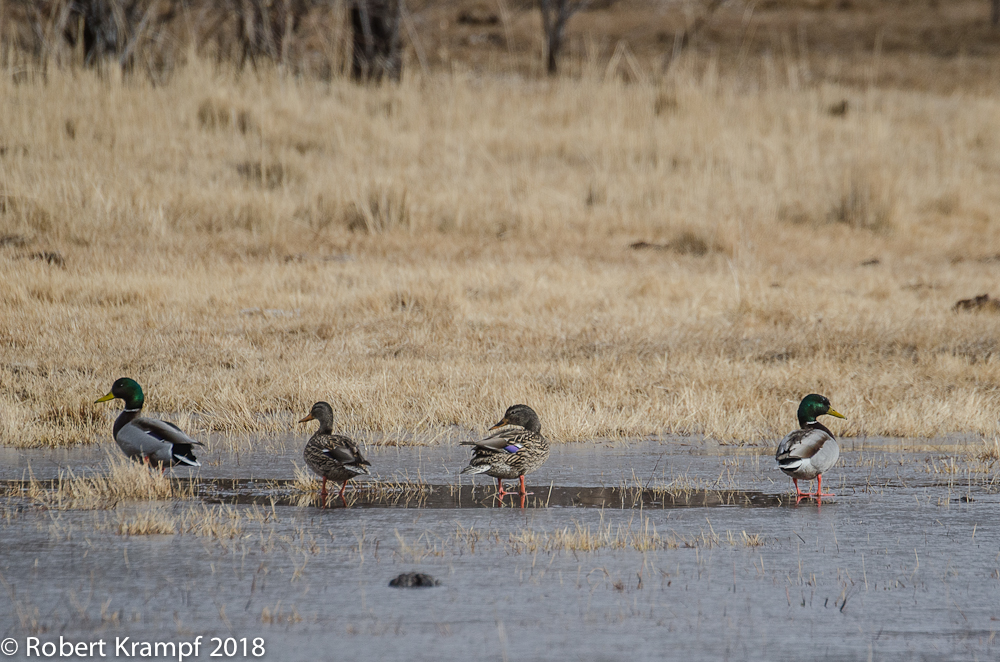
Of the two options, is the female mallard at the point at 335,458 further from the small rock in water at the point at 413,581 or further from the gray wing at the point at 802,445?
the gray wing at the point at 802,445

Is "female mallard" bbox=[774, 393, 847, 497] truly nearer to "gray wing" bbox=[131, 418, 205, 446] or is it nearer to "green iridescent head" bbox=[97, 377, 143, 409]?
"gray wing" bbox=[131, 418, 205, 446]

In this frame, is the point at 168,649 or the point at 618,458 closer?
the point at 168,649

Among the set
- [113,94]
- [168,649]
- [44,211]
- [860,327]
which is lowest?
[168,649]

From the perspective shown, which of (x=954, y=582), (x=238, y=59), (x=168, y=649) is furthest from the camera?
(x=238, y=59)

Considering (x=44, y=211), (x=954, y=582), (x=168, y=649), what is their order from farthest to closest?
(x=44, y=211) → (x=954, y=582) → (x=168, y=649)

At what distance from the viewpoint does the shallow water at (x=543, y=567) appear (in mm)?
4867

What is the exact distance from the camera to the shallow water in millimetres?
4867

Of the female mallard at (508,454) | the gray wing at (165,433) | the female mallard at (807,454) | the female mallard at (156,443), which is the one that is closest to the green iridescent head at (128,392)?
the female mallard at (156,443)

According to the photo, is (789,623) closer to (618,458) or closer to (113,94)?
(618,458)

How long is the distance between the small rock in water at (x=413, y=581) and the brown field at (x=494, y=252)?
152 inches

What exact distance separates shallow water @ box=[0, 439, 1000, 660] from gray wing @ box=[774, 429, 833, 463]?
33cm

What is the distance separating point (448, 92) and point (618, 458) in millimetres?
15492

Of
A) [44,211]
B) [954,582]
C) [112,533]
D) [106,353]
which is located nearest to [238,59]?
[44,211]

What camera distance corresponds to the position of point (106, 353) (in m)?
11.7
